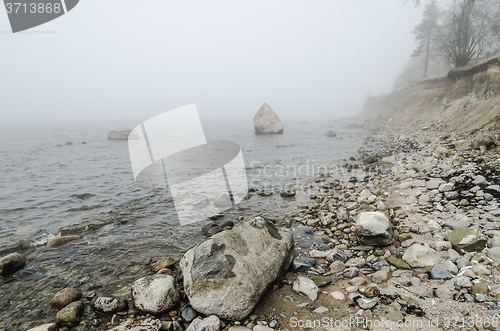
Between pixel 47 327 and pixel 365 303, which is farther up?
pixel 47 327

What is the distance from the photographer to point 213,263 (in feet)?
11.1

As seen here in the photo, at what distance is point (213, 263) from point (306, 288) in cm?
141

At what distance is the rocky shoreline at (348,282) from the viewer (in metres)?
2.77

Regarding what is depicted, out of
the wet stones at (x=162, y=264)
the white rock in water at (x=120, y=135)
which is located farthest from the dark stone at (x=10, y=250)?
the white rock in water at (x=120, y=135)

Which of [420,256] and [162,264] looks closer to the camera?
[420,256]

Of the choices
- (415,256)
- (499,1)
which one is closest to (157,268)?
(415,256)

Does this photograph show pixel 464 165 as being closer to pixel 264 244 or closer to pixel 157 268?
pixel 264 244

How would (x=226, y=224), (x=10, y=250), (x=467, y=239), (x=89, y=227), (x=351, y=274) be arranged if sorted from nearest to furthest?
(x=467, y=239) → (x=351, y=274) → (x=10, y=250) → (x=226, y=224) → (x=89, y=227)

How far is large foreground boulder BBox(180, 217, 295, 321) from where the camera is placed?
10.0ft

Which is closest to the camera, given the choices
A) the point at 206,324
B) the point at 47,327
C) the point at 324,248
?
the point at 206,324

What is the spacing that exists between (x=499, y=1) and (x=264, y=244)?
33839 millimetres

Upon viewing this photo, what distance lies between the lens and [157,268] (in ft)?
14.3

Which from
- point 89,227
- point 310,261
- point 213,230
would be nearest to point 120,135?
point 89,227

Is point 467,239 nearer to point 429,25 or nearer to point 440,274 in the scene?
point 440,274
